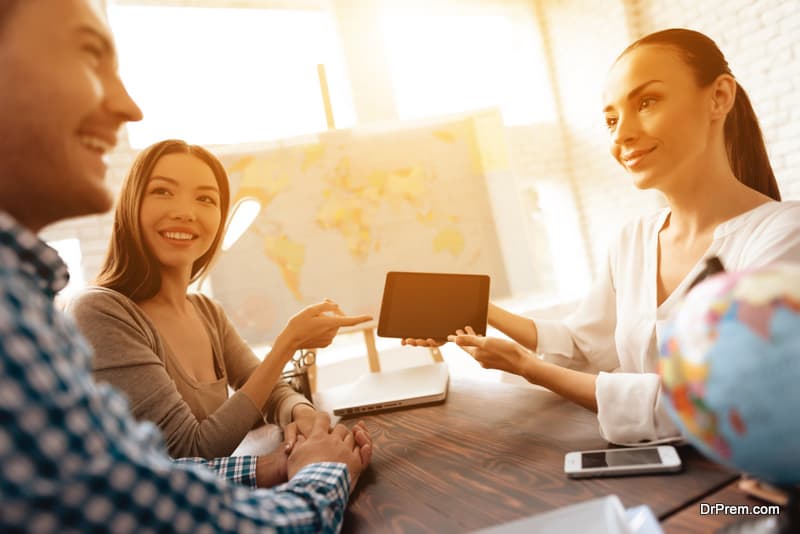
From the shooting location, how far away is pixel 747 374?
43cm

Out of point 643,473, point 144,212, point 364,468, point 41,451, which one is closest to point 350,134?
point 144,212

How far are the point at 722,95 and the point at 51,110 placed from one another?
133cm

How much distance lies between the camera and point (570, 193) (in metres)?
4.64

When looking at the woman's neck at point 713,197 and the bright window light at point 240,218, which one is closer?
the woman's neck at point 713,197

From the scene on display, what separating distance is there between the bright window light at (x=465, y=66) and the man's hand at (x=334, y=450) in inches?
134

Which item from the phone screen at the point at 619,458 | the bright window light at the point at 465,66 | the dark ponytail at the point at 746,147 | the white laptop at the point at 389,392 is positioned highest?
the bright window light at the point at 465,66

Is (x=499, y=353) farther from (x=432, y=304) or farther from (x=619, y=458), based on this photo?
(x=619, y=458)

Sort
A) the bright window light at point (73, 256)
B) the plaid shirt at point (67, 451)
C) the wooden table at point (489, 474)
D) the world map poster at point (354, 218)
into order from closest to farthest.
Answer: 1. the plaid shirt at point (67, 451)
2. the wooden table at point (489, 474)
3. the world map poster at point (354, 218)
4. the bright window light at point (73, 256)

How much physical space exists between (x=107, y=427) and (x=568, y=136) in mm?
4715

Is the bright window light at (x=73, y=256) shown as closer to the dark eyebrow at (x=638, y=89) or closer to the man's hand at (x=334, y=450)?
the man's hand at (x=334, y=450)

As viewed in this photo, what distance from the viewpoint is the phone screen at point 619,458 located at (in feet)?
2.60

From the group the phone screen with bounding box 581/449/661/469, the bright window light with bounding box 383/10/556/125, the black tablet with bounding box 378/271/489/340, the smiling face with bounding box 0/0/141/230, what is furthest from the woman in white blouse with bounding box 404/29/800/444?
the bright window light with bounding box 383/10/556/125

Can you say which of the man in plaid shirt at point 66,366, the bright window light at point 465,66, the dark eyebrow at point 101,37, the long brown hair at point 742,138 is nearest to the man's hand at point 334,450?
the man in plaid shirt at point 66,366

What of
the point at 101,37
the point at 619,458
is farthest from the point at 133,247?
the point at 619,458
